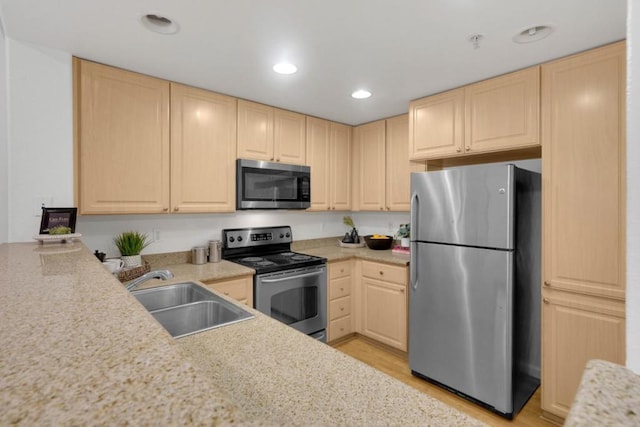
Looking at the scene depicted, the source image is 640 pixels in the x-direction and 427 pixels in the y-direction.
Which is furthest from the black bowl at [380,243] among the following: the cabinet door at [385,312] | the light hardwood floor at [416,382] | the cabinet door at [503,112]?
the cabinet door at [503,112]

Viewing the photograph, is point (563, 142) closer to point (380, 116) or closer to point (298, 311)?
point (380, 116)

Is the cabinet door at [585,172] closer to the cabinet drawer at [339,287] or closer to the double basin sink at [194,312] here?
the cabinet drawer at [339,287]

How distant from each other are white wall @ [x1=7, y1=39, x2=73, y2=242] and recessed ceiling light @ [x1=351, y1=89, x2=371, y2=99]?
1.98 m

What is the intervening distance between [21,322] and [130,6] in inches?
63.3

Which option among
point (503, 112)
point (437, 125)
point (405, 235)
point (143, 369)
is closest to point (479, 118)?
point (503, 112)

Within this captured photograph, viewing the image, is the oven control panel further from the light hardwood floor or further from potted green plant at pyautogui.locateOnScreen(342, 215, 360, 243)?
the light hardwood floor

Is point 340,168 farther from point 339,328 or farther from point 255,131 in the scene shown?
point 339,328

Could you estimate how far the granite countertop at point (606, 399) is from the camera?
0.34 meters

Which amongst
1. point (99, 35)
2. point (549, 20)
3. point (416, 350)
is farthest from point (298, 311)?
point (549, 20)

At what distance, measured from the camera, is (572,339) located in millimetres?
1982

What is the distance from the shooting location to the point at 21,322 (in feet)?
1.65

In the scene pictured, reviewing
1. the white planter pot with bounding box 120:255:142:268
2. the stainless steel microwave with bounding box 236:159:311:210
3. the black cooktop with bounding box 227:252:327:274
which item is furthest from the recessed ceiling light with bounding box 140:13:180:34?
the black cooktop with bounding box 227:252:327:274

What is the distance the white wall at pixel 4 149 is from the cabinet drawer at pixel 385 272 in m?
2.66

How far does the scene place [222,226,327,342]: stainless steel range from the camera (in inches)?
103
